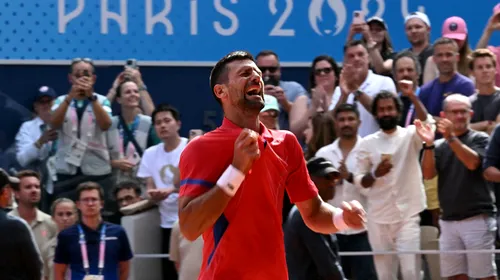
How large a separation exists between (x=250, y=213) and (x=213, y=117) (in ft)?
22.2

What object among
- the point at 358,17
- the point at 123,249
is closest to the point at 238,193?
the point at 123,249

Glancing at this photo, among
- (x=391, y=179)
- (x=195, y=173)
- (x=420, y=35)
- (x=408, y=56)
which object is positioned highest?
(x=420, y=35)

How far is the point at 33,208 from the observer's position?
10.2 m

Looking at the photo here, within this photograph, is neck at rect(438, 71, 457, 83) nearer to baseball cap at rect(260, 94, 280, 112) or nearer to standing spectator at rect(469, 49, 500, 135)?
standing spectator at rect(469, 49, 500, 135)

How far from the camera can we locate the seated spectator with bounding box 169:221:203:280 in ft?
31.4

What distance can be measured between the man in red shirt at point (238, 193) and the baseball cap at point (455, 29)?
6.22 meters

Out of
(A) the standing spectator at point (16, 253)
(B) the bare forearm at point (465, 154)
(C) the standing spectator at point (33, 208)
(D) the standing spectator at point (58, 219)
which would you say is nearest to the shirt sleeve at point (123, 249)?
(D) the standing spectator at point (58, 219)

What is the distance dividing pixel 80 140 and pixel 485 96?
12.9 feet

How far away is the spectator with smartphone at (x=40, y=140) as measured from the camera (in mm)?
10930

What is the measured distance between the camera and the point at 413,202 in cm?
945

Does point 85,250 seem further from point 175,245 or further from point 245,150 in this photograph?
point 245,150

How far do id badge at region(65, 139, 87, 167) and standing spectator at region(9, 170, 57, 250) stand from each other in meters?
0.52

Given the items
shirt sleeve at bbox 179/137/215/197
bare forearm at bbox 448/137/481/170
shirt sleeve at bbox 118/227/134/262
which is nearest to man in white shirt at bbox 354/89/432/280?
bare forearm at bbox 448/137/481/170

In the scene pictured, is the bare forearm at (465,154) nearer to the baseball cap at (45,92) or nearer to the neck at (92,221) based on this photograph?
the neck at (92,221)
